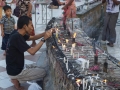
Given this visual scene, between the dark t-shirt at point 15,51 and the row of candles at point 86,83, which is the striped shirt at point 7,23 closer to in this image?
the dark t-shirt at point 15,51

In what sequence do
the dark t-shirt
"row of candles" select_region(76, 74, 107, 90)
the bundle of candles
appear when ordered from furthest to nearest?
the dark t-shirt, the bundle of candles, "row of candles" select_region(76, 74, 107, 90)

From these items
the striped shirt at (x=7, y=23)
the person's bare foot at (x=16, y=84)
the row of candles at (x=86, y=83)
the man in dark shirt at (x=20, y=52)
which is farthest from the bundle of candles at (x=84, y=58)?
the striped shirt at (x=7, y=23)

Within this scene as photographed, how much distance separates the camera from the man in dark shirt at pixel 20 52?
4.67m

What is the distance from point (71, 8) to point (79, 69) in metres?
3.66

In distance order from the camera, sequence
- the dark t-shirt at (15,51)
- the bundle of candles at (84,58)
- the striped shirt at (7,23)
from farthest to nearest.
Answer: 1. the striped shirt at (7,23)
2. the dark t-shirt at (15,51)
3. the bundle of candles at (84,58)

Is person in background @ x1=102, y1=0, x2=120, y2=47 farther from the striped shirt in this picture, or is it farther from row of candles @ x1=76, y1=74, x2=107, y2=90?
row of candles @ x1=76, y1=74, x2=107, y2=90

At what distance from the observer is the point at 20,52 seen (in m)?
4.96

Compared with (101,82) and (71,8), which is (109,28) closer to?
(71,8)

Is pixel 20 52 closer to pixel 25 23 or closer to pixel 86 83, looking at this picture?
pixel 25 23

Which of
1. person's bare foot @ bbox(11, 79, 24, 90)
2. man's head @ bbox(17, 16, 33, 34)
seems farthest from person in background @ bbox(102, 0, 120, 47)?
man's head @ bbox(17, 16, 33, 34)

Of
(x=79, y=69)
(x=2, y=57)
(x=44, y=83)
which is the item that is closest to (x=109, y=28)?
(x=2, y=57)

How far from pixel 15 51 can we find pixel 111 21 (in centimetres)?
444

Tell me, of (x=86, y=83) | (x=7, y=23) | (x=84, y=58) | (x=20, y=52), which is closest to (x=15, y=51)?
(x=20, y=52)

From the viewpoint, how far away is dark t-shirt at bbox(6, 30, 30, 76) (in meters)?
4.66
